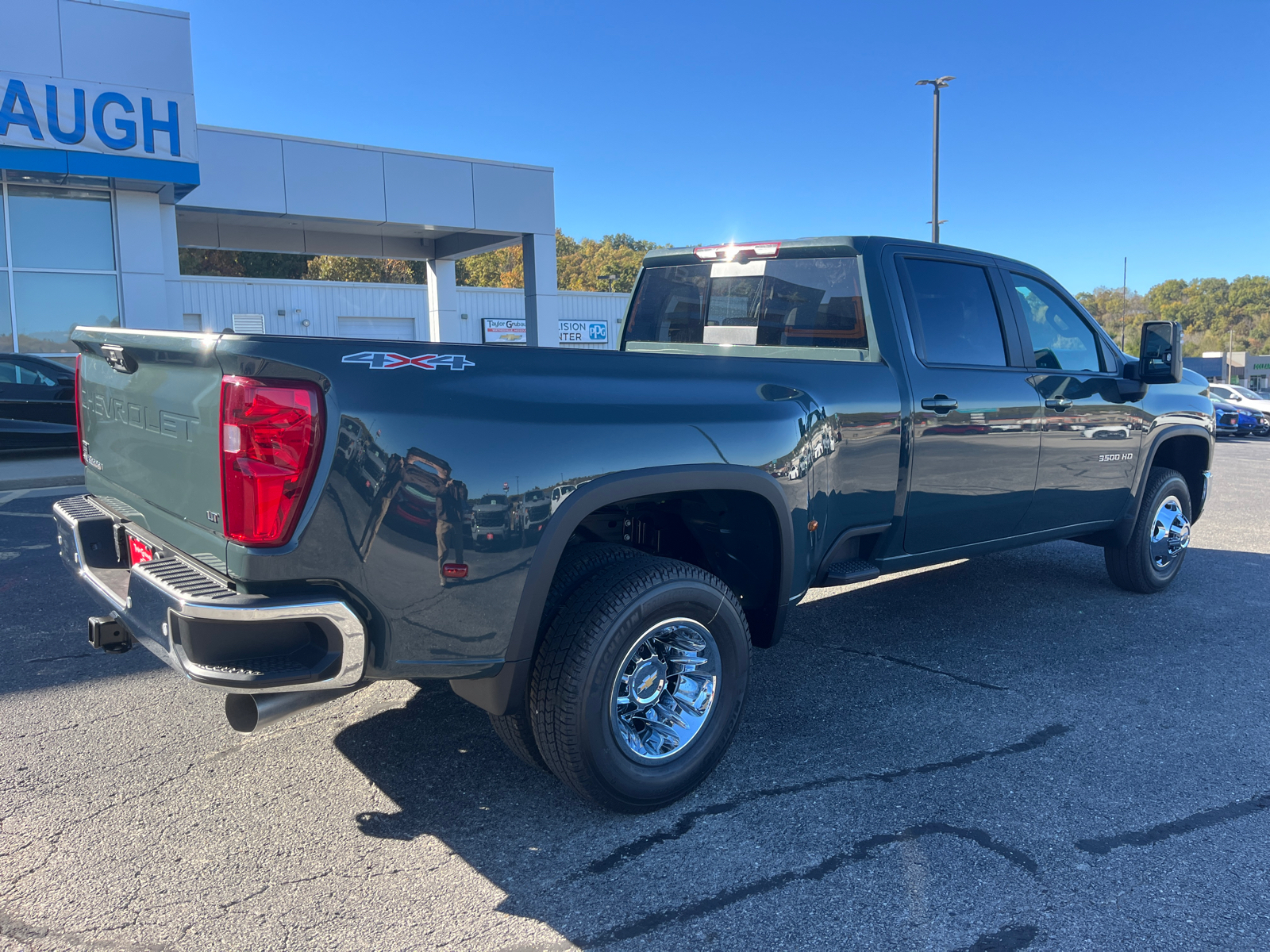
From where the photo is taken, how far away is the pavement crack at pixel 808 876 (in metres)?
2.47

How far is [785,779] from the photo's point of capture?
332 cm

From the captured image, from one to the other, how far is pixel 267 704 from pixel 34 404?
40.0 ft

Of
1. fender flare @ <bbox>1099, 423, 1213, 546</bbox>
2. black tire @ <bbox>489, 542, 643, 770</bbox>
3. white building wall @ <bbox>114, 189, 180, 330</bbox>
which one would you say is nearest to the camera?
black tire @ <bbox>489, 542, 643, 770</bbox>

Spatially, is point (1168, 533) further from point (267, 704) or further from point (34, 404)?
point (34, 404)

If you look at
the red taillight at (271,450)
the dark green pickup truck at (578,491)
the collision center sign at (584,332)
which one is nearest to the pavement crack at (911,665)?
the dark green pickup truck at (578,491)

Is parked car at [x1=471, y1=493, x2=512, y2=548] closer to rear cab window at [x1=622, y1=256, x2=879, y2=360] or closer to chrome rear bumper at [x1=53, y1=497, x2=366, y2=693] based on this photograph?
chrome rear bumper at [x1=53, y1=497, x2=366, y2=693]

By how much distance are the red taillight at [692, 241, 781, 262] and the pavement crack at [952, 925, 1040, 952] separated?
120 inches

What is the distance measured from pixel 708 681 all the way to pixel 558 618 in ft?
2.17

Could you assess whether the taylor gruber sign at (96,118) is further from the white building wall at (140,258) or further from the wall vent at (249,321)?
the wall vent at (249,321)

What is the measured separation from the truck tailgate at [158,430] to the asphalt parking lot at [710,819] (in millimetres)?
965

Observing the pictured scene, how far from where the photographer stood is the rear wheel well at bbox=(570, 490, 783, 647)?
3449 mm

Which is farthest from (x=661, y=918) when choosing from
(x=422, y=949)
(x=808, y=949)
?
(x=422, y=949)

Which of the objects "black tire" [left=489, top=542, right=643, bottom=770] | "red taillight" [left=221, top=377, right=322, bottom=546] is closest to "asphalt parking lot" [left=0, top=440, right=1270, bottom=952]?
"black tire" [left=489, top=542, right=643, bottom=770]

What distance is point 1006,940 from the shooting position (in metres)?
2.42
